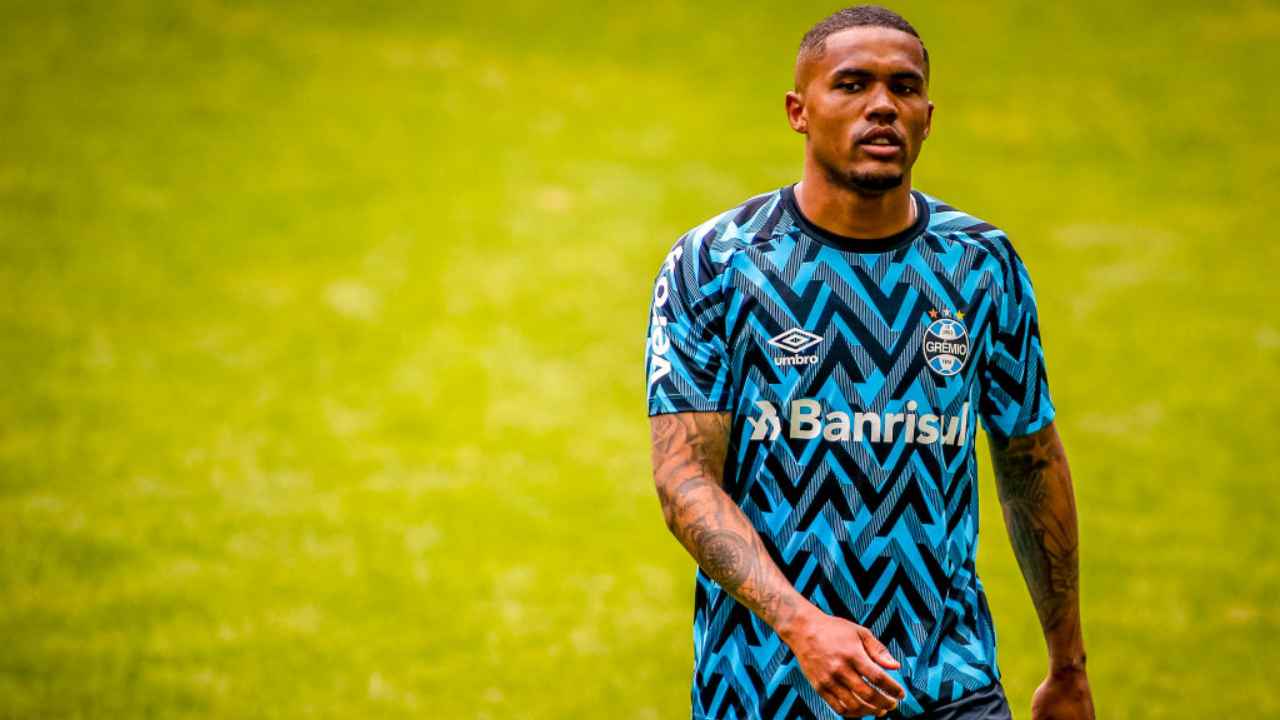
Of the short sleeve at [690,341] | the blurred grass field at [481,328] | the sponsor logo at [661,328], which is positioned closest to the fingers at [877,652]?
the short sleeve at [690,341]

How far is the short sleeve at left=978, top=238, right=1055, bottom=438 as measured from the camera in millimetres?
3736

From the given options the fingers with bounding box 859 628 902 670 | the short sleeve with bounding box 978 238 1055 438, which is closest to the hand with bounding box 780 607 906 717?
the fingers with bounding box 859 628 902 670

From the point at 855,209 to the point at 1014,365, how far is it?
22.5 inches

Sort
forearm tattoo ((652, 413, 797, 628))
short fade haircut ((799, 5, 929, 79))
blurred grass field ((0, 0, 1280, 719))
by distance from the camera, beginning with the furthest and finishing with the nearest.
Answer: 1. blurred grass field ((0, 0, 1280, 719))
2. short fade haircut ((799, 5, 929, 79))
3. forearm tattoo ((652, 413, 797, 628))

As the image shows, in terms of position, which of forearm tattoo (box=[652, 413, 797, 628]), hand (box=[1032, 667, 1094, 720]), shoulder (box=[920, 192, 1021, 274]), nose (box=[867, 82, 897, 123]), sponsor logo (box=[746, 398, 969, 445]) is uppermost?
nose (box=[867, 82, 897, 123])

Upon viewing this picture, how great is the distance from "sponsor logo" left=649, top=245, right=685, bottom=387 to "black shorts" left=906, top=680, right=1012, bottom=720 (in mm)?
979

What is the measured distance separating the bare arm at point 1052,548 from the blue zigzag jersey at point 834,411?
349 mm

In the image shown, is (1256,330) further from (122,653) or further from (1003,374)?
(1003,374)

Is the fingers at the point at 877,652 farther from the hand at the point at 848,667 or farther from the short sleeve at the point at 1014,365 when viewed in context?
the short sleeve at the point at 1014,365

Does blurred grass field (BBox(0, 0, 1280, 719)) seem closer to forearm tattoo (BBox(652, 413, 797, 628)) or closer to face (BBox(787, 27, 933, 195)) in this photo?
forearm tattoo (BBox(652, 413, 797, 628))

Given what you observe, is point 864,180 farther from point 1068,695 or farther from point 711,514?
point 1068,695

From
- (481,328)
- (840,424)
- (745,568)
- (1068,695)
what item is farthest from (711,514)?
(481,328)

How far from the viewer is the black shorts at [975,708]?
3600mm

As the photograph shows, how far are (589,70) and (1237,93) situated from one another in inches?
351
